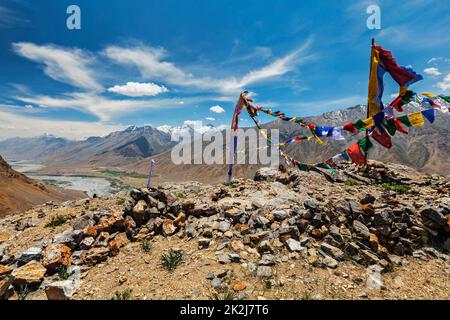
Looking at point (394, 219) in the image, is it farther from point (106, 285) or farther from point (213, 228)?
point (106, 285)

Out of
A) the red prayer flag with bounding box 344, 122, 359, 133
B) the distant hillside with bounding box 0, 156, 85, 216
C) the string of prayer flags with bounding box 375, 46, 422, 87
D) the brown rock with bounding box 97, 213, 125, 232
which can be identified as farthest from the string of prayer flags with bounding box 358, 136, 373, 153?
the distant hillside with bounding box 0, 156, 85, 216

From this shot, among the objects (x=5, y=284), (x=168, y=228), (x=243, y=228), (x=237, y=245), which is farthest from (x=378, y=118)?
(x=5, y=284)

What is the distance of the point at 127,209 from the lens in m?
9.67

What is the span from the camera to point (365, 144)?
38.0 ft

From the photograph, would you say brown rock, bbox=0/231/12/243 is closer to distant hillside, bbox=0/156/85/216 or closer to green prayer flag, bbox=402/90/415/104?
green prayer flag, bbox=402/90/415/104

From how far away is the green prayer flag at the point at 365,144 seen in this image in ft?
37.6

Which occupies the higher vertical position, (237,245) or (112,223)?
(112,223)

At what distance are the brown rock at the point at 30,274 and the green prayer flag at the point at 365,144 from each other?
13.3 metres

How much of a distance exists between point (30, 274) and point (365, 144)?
13.9 metres

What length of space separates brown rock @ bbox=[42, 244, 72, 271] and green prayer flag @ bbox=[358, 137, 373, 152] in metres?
12.7

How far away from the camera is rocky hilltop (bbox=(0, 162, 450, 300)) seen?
6082mm

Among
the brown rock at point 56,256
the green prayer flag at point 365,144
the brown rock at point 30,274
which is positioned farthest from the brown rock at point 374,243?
the brown rock at point 30,274

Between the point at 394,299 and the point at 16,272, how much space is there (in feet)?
33.2

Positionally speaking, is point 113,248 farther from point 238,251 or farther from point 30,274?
point 238,251
